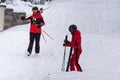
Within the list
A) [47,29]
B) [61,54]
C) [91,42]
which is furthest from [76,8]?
[61,54]

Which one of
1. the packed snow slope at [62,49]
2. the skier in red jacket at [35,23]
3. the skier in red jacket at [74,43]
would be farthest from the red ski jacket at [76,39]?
the skier in red jacket at [35,23]

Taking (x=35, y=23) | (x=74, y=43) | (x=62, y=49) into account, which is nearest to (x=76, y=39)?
(x=74, y=43)

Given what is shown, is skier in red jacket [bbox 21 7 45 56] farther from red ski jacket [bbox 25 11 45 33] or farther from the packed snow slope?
the packed snow slope

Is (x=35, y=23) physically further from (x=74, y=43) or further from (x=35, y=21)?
(x=74, y=43)

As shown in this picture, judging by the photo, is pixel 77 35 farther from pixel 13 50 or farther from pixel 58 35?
pixel 58 35

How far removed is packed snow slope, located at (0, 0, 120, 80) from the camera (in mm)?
10781

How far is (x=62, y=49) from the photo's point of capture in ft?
51.2

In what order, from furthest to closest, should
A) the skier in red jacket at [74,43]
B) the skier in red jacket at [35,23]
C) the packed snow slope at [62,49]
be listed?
the skier in red jacket at [35,23] < the packed snow slope at [62,49] < the skier in red jacket at [74,43]

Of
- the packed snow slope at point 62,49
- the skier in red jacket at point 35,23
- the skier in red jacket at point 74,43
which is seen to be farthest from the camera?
the skier in red jacket at point 35,23

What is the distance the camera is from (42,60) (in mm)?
13094

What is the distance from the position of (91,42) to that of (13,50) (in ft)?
15.4

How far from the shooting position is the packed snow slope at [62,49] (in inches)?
424

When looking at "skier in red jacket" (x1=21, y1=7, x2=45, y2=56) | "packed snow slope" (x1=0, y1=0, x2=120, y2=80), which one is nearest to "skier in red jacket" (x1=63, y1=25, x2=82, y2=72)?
"packed snow slope" (x1=0, y1=0, x2=120, y2=80)

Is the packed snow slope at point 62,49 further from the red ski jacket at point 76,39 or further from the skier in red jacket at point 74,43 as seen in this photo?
the red ski jacket at point 76,39
